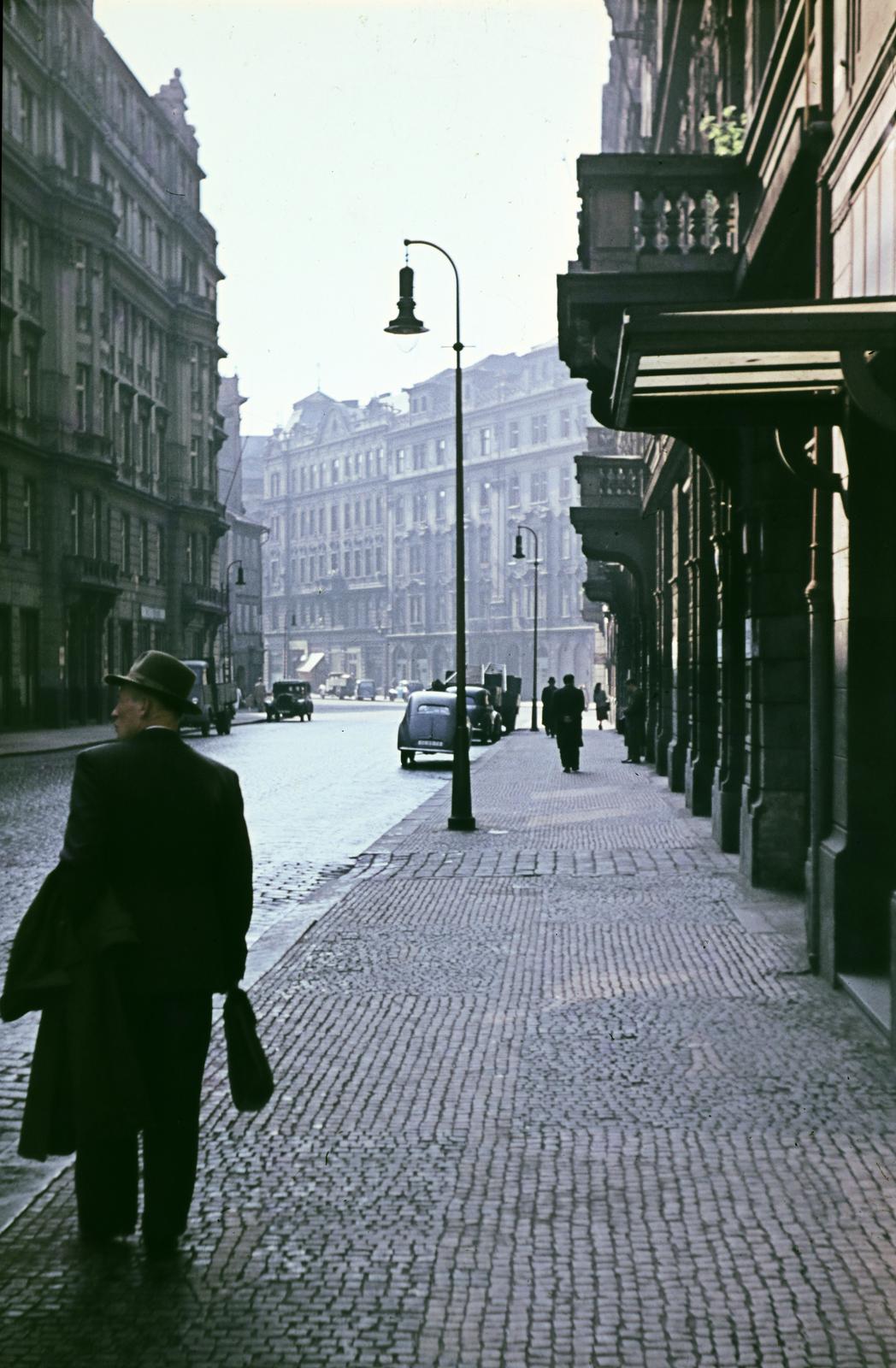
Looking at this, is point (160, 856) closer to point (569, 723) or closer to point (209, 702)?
point (569, 723)

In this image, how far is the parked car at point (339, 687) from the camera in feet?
412

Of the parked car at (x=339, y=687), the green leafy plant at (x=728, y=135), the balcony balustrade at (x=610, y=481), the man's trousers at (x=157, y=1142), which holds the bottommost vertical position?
the parked car at (x=339, y=687)

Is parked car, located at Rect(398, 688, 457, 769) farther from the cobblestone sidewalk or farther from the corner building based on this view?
the cobblestone sidewalk

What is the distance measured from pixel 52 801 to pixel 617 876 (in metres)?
10.5

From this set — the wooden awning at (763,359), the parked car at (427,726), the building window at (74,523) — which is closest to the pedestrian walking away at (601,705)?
the building window at (74,523)

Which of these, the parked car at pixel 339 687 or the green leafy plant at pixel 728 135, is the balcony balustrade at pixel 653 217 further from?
the parked car at pixel 339 687

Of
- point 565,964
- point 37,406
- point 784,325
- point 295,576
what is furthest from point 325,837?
point 295,576

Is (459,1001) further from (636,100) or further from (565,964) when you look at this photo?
(636,100)

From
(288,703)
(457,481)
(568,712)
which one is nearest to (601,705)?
(288,703)

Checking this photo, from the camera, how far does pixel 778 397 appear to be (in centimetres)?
892

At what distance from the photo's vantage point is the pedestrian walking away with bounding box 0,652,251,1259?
454cm

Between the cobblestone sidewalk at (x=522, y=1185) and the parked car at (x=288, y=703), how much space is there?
57.3 m

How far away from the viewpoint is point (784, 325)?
22.4 feet

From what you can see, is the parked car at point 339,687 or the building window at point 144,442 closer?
the building window at point 144,442
